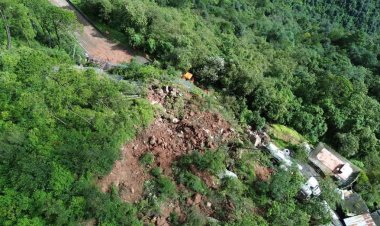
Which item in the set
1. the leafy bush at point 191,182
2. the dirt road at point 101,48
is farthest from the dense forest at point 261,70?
the leafy bush at point 191,182

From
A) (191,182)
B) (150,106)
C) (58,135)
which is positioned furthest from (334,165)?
(58,135)

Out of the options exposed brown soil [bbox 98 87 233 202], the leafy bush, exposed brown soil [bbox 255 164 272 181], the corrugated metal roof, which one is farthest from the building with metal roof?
the leafy bush

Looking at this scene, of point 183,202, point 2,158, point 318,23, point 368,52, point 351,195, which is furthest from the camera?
point 318,23

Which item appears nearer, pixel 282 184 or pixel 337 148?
pixel 282 184

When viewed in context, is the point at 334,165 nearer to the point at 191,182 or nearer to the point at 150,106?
the point at 191,182

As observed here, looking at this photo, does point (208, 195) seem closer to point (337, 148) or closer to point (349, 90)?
point (337, 148)

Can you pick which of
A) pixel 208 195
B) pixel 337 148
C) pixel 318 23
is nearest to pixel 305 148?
pixel 337 148
